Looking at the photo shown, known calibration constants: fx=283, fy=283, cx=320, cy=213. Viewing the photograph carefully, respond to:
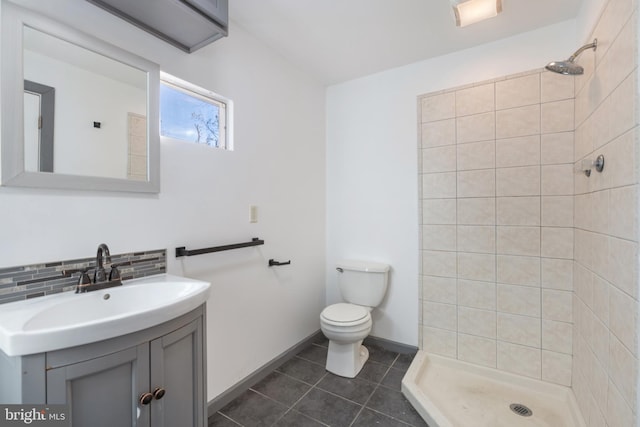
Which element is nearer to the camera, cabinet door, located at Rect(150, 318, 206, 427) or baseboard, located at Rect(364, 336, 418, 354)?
cabinet door, located at Rect(150, 318, 206, 427)

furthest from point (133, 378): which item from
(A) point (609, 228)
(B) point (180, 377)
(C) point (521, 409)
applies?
(C) point (521, 409)

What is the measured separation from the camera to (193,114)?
1.64 metres

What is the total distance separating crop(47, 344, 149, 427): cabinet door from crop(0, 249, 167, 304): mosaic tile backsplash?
47 cm

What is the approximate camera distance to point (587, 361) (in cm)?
149

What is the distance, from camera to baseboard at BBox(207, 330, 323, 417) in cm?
166

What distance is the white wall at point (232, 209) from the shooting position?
1.12 meters

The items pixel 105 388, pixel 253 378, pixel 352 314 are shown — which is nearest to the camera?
pixel 105 388

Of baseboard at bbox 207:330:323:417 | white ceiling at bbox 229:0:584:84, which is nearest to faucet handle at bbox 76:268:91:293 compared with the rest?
baseboard at bbox 207:330:323:417

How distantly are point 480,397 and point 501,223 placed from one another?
1.13m

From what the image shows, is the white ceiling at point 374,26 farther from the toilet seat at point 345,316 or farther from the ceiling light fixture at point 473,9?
the toilet seat at point 345,316

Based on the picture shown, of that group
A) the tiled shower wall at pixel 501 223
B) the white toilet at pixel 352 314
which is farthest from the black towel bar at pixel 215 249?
the tiled shower wall at pixel 501 223

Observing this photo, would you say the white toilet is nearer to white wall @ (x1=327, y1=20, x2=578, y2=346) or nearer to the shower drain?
white wall @ (x1=327, y1=20, x2=578, y2=346)

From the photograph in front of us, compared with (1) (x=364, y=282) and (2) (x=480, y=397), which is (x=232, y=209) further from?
(2) (x=480, y=397)

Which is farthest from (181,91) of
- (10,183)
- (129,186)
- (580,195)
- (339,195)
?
(580,195)
